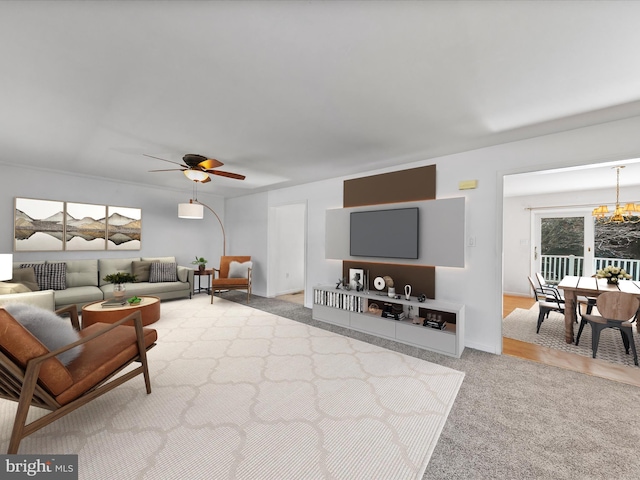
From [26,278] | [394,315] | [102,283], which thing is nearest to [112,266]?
[102,283]

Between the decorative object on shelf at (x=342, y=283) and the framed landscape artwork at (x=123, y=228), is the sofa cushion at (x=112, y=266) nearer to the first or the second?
the framed landscape artwork at (x=123, y=228)

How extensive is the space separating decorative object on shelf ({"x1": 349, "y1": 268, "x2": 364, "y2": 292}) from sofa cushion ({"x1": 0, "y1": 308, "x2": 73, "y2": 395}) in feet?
10.9

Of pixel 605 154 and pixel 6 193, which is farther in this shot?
pixel 6 193

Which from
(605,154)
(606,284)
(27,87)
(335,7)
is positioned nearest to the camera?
(335,7)

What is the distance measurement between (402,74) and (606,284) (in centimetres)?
437

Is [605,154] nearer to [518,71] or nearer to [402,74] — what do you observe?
[518,71]

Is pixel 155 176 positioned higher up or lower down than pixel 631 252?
higher up

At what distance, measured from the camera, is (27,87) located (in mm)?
2062

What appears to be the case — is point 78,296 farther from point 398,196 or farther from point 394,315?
point 398,196

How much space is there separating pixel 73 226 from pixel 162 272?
1713 millimetres

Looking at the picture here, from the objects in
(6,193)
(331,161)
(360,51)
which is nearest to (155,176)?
(6,193)

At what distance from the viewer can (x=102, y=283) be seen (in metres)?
4.90

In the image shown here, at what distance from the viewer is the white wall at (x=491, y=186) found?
99.9 inches

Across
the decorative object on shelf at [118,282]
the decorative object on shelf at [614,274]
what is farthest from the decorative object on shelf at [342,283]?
the decorative object on shelf at [614,274]
